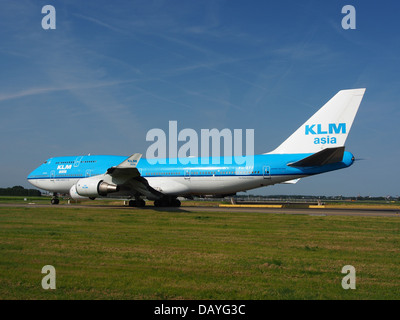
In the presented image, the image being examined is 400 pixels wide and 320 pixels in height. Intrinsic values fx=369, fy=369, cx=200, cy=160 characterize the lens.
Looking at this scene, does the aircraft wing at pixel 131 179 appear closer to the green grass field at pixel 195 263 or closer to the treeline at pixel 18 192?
the green grass field at pixel 195 263

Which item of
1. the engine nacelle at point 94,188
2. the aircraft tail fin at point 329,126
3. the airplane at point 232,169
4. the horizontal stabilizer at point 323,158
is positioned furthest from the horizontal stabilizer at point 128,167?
the aircraft tail fin at point 329,126

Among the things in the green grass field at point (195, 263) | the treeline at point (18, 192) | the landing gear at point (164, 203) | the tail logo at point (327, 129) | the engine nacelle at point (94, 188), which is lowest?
the green grass field at point (195, 263)

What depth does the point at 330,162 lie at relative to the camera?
→ 90.3 feet

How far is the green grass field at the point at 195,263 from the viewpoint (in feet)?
21.2

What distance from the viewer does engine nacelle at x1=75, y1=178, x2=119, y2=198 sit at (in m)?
28.7

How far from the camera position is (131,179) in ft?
103

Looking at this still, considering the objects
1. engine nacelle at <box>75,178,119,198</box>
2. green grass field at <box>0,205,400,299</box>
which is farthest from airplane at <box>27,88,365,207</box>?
green grass field at <box>0,205,400,299</box>

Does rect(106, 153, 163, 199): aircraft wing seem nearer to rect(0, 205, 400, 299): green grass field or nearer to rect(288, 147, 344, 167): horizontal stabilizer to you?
rect(288, 147, 344, 167): horizontal stabilizer

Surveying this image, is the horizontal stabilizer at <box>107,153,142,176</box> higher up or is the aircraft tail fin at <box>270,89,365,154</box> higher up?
the aircraft tail fin at <box>270,89,365,154</box>

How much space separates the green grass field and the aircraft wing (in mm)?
13084

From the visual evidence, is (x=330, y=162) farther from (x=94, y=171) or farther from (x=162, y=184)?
(x=94, y=171)

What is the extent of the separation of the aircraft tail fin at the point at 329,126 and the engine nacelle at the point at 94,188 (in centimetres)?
1469
